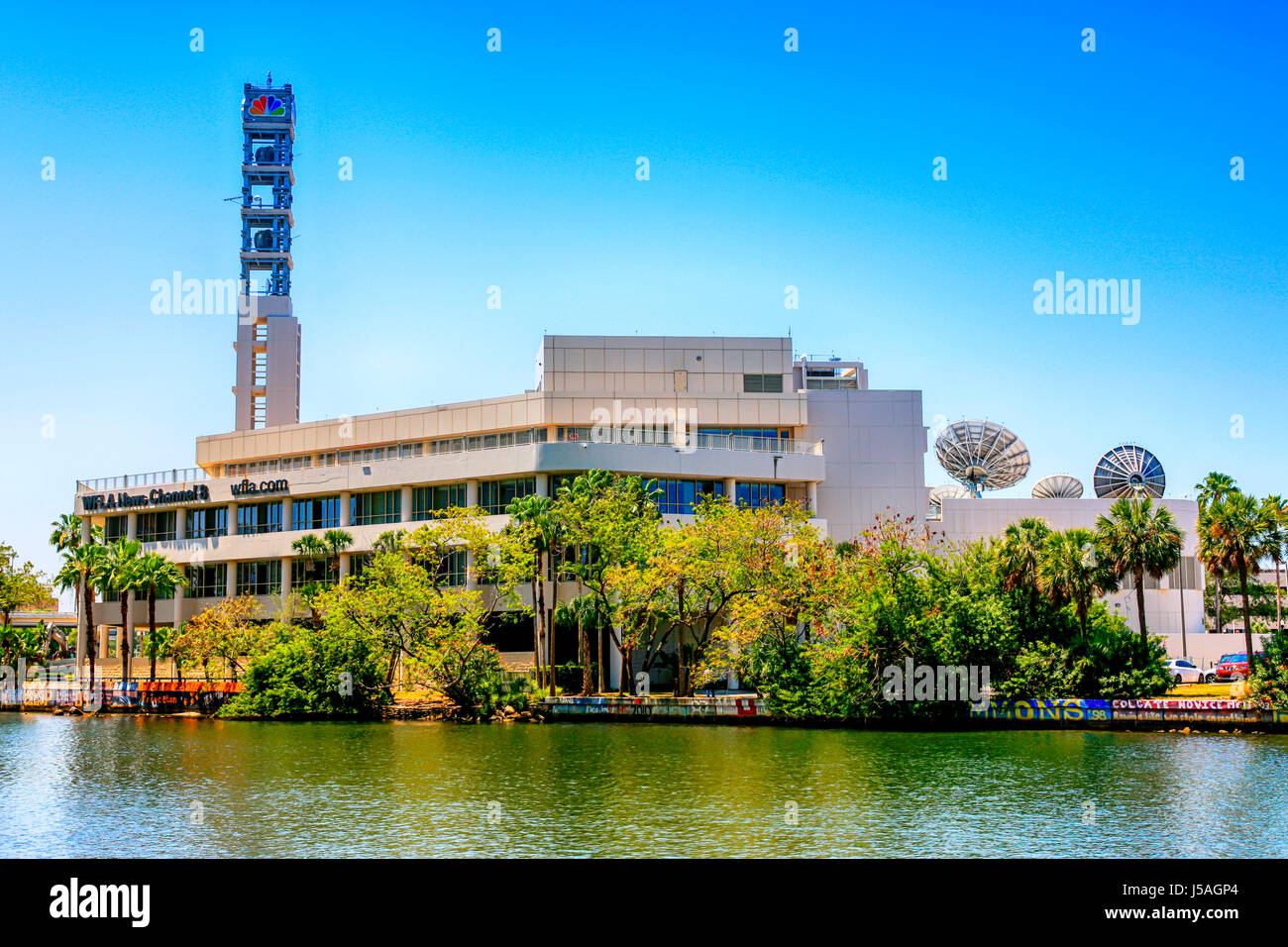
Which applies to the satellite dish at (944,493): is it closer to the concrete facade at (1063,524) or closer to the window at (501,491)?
the concrete facade at (1063,524)

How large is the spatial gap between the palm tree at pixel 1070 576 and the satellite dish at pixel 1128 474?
34.6 meters

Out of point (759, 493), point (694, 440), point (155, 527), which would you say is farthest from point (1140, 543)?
point (155, 527)

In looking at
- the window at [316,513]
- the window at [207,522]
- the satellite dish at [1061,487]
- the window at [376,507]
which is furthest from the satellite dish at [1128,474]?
the window at [207,522]

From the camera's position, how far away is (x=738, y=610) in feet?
193

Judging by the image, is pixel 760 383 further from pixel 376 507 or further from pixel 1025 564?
pixel 1025 564

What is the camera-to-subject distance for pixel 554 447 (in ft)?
240

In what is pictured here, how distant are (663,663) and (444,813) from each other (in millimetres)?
40117

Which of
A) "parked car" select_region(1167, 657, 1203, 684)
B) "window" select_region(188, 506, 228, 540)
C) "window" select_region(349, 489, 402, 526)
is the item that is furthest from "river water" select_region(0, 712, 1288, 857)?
"window" select_region(188, 506, 228, 540)

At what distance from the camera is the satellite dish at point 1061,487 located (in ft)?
314

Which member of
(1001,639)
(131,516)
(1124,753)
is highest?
(131,516)

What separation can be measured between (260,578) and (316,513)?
21.7 ft

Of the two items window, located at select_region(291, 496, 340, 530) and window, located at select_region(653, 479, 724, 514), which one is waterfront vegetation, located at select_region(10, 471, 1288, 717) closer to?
window, located at select_region(653, 479, 724, 514)
